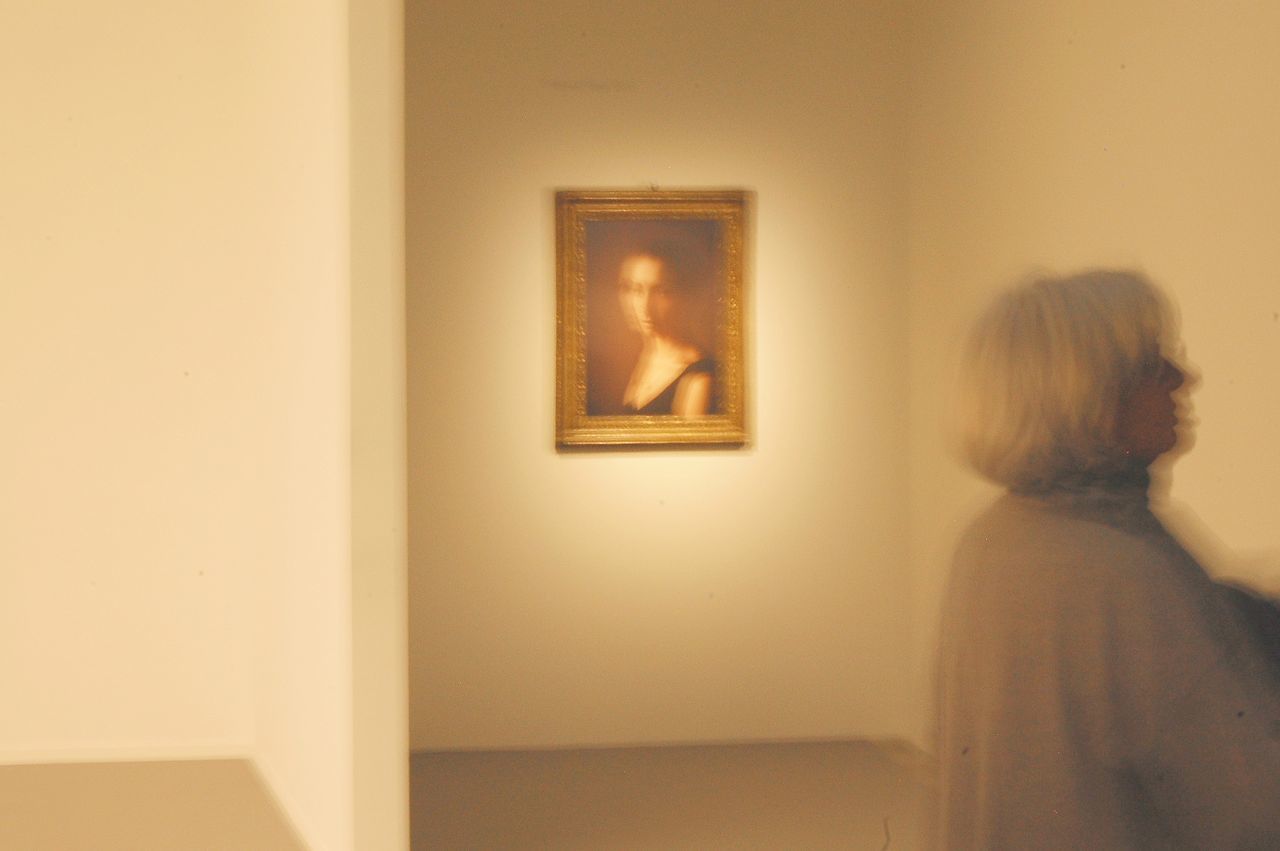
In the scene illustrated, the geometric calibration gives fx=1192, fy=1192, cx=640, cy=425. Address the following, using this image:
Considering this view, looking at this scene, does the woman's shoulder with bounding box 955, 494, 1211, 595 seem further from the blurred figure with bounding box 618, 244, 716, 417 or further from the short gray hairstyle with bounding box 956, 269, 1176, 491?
the blurred figure with bounding box 618, 244, 716, 417

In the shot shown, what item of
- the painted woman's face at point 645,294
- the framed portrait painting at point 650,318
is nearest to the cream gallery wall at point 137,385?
the framed portrait painting at point 650,318

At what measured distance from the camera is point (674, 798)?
4547mm

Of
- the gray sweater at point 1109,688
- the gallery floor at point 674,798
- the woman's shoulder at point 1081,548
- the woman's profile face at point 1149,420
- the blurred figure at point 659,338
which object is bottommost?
the gallery floor at point 674,798

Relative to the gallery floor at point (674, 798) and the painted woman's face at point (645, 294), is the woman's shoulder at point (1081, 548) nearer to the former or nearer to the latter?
the gallery floor at point (674, 798)

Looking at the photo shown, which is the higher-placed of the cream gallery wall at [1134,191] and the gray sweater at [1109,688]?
the cream gallery wall at [1134,191]

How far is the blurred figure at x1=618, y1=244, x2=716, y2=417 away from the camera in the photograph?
517 cm

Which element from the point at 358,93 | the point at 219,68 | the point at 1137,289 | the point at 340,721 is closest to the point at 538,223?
the point at 219,68

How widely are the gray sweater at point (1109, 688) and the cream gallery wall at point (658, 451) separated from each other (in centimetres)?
376

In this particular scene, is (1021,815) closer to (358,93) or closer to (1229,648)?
(1229,648)

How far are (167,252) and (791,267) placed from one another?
8.81 ft

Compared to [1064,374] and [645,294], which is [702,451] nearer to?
[645,294]

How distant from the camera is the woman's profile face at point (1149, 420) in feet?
4.79

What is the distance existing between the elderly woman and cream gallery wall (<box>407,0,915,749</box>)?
145 inches

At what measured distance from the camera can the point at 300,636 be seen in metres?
4.20
